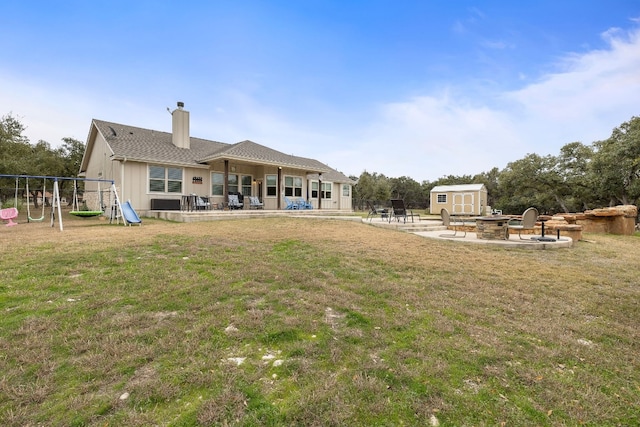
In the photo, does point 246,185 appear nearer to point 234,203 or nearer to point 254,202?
point 254,202

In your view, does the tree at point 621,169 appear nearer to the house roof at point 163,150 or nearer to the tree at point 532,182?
the tree at point 532,182

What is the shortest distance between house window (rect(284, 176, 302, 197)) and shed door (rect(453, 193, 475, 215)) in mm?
15448

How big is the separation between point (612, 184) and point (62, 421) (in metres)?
26.6

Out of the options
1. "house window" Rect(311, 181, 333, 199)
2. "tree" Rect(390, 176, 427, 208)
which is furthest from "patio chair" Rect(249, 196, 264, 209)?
"tree" Rect(390, 176, 427, 208)

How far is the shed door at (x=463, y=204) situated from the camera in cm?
2482

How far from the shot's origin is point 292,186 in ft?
58.3

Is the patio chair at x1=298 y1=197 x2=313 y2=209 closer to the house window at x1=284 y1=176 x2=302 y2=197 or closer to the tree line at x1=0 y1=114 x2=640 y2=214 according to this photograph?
the house window at x1=284 y1=176 x2=302 y2=197

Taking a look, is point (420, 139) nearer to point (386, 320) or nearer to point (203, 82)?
point (203, 82)

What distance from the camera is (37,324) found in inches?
96.5

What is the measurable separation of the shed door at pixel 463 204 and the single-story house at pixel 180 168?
47.3 ft

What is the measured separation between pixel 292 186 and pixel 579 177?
2252 cm

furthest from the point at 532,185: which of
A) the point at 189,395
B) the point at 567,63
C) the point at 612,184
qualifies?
the point at 189,395

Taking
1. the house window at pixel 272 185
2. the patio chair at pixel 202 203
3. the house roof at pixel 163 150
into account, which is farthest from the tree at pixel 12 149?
the house window at pixel 272 185

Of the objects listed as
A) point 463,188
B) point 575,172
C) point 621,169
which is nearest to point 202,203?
point 463,188
